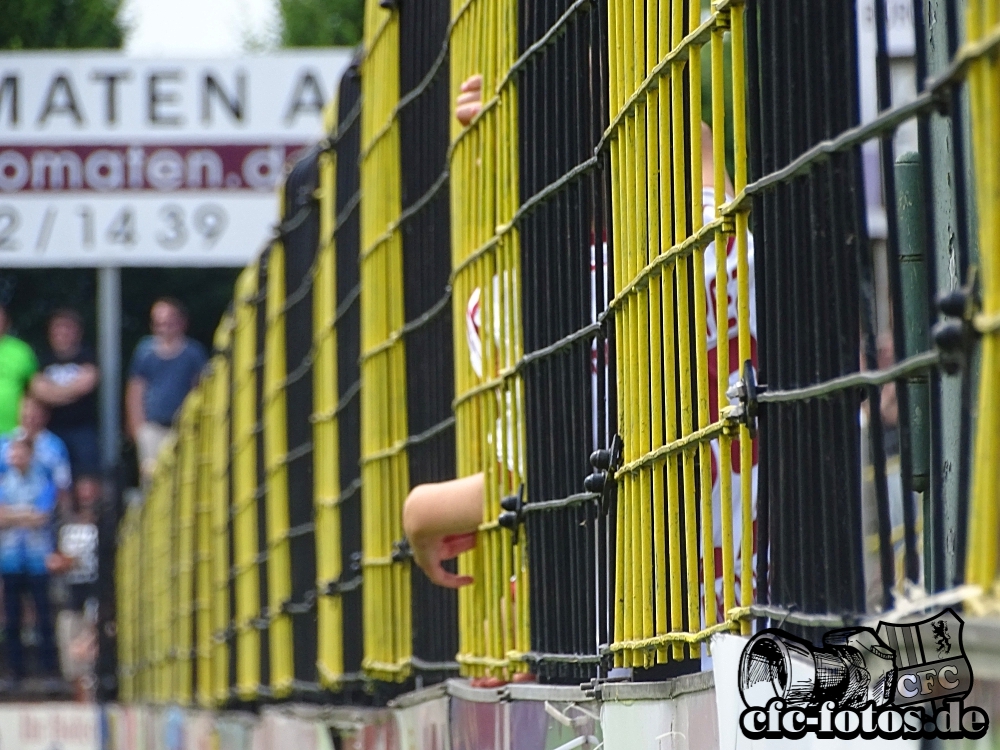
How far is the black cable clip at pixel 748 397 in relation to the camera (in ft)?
7.84

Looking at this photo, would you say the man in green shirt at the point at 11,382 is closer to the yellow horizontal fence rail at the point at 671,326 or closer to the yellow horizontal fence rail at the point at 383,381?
the yellow horizontal fence rail at the point at 383,381

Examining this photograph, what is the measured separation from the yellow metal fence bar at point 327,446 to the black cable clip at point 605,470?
2.93m

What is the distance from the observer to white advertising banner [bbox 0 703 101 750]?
16.5m

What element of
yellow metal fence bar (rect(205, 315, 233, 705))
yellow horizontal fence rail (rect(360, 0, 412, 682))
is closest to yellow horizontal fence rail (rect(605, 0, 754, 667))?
yellow horizontal fence rail (rect(360, 0, 412, 682))

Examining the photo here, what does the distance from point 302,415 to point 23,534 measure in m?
10.2

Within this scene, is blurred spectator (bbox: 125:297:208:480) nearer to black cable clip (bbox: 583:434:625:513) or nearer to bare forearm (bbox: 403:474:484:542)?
bare forearm (bbox: 403:474:484:542)

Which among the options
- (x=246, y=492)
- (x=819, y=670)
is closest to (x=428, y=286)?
(x=819, y=670)

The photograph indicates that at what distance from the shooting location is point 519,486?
12.3 ft

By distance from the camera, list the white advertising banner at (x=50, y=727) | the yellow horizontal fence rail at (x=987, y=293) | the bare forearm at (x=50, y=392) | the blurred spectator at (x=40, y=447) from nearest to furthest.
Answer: the yellow horizontal fence rail at (x=987, y=293), the white advertising banner at (x=50, y=727), the blurred spectator at (x=40, y=447), the bare forearm at (x=50, y=392)

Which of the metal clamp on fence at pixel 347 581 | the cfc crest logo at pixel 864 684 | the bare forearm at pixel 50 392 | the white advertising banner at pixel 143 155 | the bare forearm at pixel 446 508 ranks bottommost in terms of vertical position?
the cfc crest logo at pixel 864 684

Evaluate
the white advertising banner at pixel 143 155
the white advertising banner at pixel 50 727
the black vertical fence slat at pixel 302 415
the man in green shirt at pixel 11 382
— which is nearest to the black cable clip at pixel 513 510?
the black vertical fence slat at pixel 302 415

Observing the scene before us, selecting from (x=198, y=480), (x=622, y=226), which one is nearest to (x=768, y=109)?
(x=622, y=226)

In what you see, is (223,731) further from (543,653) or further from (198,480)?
(543,653)

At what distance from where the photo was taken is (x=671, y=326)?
9.27ft
